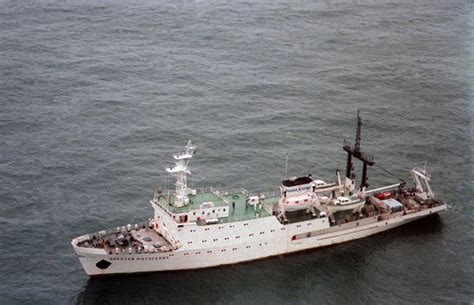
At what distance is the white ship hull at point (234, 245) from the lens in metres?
124

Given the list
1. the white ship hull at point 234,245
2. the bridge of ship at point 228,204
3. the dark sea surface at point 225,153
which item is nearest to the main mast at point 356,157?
the white ship hull at point 234,245

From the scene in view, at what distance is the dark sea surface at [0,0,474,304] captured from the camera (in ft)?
402

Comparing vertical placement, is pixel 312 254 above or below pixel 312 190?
below

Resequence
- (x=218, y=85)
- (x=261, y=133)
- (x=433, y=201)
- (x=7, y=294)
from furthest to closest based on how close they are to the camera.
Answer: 1. (x=218, y=85)
2. (x=261, y=133)
3. (x=433, y=201)
4. (x=7, y=294)

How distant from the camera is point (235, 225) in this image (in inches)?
5020

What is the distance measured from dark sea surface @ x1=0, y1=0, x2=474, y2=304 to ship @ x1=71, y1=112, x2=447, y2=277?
6.59 ft

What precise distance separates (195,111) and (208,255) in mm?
53262

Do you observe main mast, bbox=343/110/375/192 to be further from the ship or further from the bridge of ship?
the bridge of ship

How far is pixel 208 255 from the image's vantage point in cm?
12669

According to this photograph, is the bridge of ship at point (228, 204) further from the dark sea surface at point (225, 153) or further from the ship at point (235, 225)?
the dark sea surface at point (225, 153)

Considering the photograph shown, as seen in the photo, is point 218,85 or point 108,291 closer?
point 108,291

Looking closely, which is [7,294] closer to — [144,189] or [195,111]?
[144,189]

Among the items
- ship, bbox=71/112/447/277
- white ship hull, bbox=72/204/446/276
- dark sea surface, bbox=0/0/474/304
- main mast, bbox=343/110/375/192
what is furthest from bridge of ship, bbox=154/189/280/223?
main mast, bbox=343/110/375/192

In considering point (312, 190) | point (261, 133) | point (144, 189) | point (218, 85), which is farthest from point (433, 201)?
point (218, 85)
